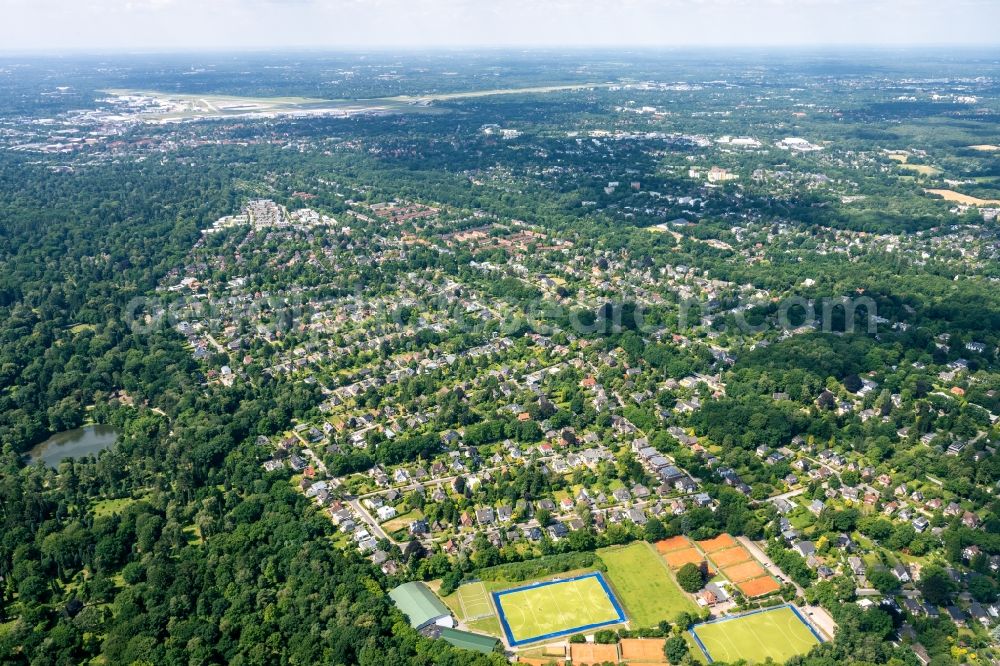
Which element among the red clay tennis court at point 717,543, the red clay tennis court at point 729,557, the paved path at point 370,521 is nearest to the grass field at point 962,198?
the red clay tennis court at point 717,543

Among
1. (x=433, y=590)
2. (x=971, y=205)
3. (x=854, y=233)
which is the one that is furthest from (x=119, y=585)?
(x=971, y=205)

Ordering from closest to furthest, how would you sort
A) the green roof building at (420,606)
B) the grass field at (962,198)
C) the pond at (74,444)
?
the green roof building at (420,606)
the pond at (74,444)
the grass field at (962,198)

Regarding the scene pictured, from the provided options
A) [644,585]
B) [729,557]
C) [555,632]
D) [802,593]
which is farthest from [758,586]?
[555,632]

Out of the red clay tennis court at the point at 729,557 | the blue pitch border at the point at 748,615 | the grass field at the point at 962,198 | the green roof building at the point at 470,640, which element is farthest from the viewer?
the grass field at the point at 962,198

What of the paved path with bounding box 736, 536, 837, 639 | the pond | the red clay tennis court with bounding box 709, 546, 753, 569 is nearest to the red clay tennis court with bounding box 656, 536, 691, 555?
the red clay tennis court with bounding box 709, 546, 753, 569

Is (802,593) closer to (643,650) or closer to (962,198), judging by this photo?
(643,650)

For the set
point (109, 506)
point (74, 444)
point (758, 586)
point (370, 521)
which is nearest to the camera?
point (758, 586)

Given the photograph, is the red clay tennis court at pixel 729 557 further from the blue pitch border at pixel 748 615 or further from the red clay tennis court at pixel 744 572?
the blue pitch border at pixel 748 615

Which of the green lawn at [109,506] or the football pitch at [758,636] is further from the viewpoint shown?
the green lawn at [109,506]
